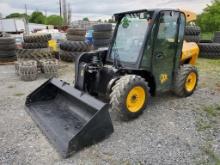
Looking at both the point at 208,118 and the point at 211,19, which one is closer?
the point at 208,118

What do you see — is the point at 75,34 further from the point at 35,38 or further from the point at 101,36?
the point at 35,38

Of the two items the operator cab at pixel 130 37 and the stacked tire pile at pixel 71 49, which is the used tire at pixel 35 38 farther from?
the operator cab at pixel 130 37

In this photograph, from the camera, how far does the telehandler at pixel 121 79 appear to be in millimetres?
3844

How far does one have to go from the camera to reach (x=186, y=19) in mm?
4957

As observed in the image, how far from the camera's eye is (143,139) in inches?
144

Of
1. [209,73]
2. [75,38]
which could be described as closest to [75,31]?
[75,38]

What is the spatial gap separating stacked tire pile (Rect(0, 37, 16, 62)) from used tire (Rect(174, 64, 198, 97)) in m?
6.50

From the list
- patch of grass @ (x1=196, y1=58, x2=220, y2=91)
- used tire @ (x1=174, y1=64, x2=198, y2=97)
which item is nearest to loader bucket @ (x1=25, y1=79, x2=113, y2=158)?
used tire @ (x1=174, y1=64, x2=198, y2=97)

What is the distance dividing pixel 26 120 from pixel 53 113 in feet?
1.49

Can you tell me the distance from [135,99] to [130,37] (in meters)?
1.11

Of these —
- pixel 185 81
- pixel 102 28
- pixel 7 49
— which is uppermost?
pixel 102 28

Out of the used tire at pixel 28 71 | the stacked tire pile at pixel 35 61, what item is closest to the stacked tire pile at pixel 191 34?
the stacked tire pile at pixel 35 61

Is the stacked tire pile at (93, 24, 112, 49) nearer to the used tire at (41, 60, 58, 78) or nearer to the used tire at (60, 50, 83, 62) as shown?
the used tire at (60, 50, 83, 62)

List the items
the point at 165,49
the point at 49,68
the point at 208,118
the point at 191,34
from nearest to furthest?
1. the point at 208,118
2. the point at 165,49
3. the point at 49,68
4. the point at 191,34
